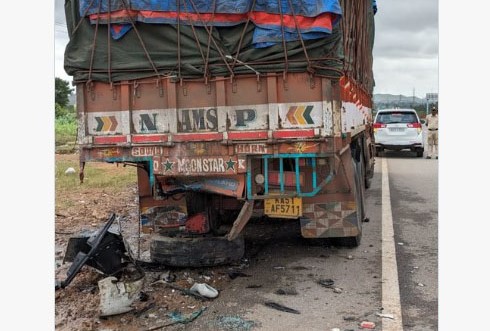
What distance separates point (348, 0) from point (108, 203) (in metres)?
5.78

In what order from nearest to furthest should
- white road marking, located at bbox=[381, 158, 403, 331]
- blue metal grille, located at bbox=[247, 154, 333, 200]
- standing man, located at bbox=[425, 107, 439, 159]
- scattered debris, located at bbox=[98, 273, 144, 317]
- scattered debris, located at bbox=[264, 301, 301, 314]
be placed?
white road marking, located at bbox=[381, 158, 403, 331]
scattered debris, located at bbox=[98, 273, 144, 317]
scattered debris, located at bbox=[264, 301, 301, 314]
blue metal grille, located at bbox=[247, 154, 333, 200]
standing man, located at bbox=[425, 107, 439, 159]

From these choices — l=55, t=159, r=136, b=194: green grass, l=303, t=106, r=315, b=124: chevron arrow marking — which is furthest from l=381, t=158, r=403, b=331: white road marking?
l=55, t=159, r=136, b=194: green grass

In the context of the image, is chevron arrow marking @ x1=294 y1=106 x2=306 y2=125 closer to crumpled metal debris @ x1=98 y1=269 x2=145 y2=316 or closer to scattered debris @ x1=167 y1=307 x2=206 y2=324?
scattered debris @ x1=167 y1=307 x2=206 y2=324

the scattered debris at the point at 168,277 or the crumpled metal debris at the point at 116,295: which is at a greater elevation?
the crumpled metal debris at the point at 116,295

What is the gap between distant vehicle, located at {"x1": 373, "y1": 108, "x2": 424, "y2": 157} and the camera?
1755 centimetres

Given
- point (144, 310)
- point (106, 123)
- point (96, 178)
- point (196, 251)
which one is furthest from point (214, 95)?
point (96, 178)

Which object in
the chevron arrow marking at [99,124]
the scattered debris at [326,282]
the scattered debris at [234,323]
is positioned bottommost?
the scattered debris at [234,323]

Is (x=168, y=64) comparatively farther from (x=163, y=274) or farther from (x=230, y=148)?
(x=163, y=274)

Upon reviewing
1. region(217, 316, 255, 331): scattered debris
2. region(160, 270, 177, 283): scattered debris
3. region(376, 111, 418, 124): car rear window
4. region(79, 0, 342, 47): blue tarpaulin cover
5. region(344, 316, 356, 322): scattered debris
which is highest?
region(79, 0, 342, 47): blue tarpaulin cover

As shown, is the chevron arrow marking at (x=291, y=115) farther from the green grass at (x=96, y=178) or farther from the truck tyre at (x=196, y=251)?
the green grass at (x=96, y=178)

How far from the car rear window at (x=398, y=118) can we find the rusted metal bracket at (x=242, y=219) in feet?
43.3

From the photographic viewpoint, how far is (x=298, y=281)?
5.34 m

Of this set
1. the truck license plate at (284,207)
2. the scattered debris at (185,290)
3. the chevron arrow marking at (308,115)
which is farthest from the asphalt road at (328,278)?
the chevron arrow marking at (308,115)

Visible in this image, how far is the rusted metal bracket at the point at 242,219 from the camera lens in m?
5.15
